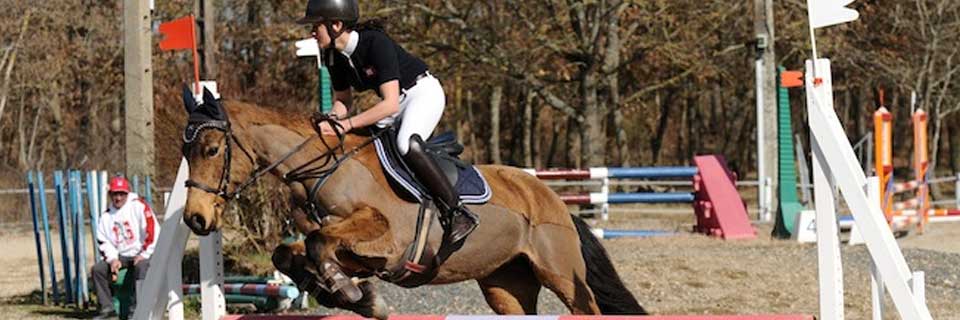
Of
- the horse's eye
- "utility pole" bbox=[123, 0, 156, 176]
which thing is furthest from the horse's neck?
"utility pole" bbox=[123, 0, 156, 176]

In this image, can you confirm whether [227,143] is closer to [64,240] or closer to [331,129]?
[331,129]

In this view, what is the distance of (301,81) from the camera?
87.0ft

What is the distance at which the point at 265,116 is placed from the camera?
254 inches

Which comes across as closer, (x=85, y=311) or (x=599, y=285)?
(x=599, y=285)

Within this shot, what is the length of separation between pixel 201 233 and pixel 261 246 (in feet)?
19.5

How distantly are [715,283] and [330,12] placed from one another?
22.7 feet

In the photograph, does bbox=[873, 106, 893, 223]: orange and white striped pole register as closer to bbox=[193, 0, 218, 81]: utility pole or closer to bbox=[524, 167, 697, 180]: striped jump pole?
bbox=[524, 167, 697, 180]: striped jump pole

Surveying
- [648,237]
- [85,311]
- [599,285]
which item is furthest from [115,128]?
[599,285]

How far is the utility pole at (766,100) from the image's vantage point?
18719mm

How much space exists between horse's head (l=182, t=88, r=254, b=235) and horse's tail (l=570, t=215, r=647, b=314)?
197 centimetres

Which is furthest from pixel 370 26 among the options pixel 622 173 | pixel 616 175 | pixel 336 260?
pixel 616 175

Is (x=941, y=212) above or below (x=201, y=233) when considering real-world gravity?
below

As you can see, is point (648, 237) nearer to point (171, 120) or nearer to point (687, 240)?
point (687, 240)

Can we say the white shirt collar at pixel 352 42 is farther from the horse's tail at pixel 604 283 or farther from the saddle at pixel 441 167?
the horse's tail at pixel 604 283
